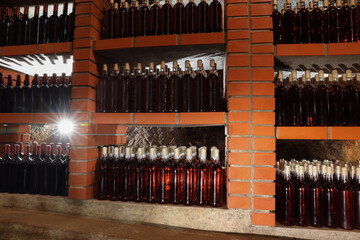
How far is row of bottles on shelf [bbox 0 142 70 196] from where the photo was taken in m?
1.77

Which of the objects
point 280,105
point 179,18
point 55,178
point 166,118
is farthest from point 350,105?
point 55,178

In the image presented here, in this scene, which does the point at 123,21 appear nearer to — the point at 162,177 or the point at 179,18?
the point at 179,18

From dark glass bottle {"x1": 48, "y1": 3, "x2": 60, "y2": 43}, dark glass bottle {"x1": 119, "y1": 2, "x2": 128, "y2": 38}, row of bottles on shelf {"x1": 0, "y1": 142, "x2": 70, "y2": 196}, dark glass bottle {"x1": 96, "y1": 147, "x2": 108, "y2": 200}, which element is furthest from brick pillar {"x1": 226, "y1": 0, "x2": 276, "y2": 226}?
dark glass bottle {"x1": 48, "y1": 3, "x2": 60, "y2": 43}

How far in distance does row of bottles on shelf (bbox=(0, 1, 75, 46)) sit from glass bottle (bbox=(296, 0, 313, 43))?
1818mm

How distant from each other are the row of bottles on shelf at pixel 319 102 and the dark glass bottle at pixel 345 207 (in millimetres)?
360

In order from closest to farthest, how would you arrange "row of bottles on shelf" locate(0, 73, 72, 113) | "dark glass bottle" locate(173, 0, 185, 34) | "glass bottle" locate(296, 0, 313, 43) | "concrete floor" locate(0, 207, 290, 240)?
"concrete floor" locate(0, 207, 290, 240), "glass bottle" locate(296, 0, 313, 43), "dark glass bottle" locate(173, 0, 185, 34), "row of bottles on shelf" locate(0, 73, 72, 113)

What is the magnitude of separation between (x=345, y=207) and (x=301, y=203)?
27cm

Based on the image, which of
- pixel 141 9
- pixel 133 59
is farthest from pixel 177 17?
pixel 133 59

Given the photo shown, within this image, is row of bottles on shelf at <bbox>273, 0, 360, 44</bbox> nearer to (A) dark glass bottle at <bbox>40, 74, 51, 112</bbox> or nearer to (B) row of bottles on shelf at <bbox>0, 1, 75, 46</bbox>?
(B) row of bottles on shelf at <bbox>0, 1, 75, 46</bbox>

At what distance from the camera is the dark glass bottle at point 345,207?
54.7 inches

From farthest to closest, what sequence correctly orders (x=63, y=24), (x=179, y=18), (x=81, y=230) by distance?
(x=63, y=24) → (x=179, y=18) → (x=81, y=230)

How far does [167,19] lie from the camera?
5.65 feet

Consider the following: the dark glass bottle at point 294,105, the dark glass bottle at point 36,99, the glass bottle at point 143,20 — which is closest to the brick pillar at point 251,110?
the dark glass bottle at point 294,105

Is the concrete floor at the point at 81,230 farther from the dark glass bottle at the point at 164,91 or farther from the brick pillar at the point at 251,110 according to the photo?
the dark glass bottle at the point at 164,91
